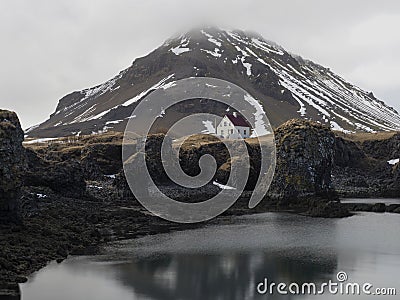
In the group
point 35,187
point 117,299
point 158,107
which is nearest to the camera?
point 117,299

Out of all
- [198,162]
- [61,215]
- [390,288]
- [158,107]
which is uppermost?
[158,107]

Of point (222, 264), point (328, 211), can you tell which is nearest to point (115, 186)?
point (328, 211)

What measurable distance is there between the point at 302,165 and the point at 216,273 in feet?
158

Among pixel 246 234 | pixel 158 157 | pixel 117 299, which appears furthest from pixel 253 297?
pixel 158 157

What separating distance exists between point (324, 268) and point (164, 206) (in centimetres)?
4147

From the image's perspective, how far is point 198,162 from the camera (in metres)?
106

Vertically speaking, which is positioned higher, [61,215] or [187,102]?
[187,102]

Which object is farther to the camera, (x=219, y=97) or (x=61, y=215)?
(x=219, y=97)

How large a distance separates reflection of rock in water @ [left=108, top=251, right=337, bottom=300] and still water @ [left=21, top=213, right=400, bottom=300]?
0.22ft

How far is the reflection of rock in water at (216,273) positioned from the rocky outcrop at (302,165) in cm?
3894

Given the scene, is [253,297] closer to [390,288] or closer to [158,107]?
[390,288]

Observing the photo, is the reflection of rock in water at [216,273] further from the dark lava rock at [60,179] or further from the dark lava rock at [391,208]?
the dark lava rock at [60,179]

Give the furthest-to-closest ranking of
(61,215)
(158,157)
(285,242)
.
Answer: (158,157) < (61,215) < (285,242)

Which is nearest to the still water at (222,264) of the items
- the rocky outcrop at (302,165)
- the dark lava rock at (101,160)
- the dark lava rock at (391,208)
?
the dark lava rock at (391,208)
